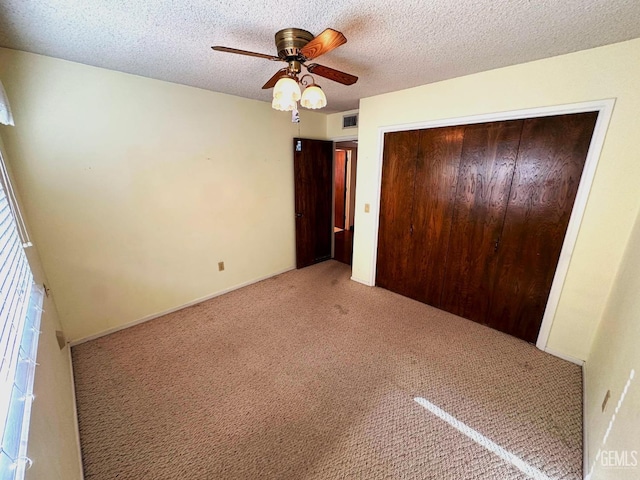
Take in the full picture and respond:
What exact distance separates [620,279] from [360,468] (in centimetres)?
205

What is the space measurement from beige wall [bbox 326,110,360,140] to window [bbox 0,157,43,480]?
133 inches

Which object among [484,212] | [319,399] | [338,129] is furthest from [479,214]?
[338,129]

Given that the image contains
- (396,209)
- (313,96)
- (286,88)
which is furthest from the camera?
(396,209)

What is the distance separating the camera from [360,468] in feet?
4.51

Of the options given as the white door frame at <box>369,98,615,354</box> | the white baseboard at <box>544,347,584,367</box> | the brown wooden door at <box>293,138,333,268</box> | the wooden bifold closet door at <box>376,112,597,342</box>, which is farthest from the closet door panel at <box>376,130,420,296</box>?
the white baseboard at <box>544,347,584,367</box>

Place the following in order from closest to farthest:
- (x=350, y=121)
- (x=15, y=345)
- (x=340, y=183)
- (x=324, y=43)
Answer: (x=15, y=345) < (x=324, y=43) < (x=350, y=121) < (x=340, y=183)

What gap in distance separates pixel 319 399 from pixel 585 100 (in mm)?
2748

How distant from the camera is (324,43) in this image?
1269 millimetres

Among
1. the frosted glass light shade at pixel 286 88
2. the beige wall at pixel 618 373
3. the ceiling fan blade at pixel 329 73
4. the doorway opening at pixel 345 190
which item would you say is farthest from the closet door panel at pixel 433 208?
the doorway opening at pixel 345 190

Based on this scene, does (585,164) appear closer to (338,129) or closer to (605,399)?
(605,399)

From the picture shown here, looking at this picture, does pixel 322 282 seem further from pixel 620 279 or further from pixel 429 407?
pixel 620 279

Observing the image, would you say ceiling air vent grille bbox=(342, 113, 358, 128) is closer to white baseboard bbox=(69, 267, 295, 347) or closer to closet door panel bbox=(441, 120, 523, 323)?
closet door panel bbox=(441, 120, 523, 323)

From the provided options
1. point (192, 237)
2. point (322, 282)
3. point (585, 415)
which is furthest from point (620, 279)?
point (192, 237)

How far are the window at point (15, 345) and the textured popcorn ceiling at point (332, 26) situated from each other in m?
1.02
